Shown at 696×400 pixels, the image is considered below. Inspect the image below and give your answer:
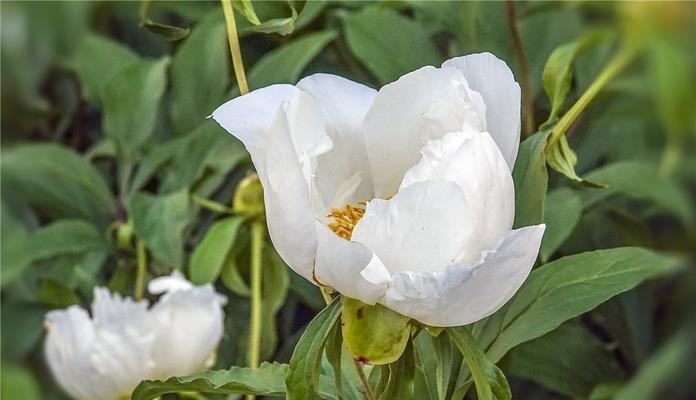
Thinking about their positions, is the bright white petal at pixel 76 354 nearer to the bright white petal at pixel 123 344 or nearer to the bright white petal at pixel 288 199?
the bright white petal at pixel 123 344

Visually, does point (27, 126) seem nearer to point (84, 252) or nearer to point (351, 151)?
point (84, 252)

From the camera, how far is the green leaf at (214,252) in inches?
13.3

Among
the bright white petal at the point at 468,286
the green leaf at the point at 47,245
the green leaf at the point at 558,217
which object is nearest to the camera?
the bright white petal at the point at 468,286

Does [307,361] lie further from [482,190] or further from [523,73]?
[523,73]

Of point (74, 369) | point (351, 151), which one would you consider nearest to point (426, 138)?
point (351, 151)

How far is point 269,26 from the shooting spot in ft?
0.75

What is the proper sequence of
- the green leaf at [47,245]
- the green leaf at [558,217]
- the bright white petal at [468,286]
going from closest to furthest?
1. the bright white petal at [468,286]
2. the green leaf at [558,217]
3. the green leaf at [47,245]

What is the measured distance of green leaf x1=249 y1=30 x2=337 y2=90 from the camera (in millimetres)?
380

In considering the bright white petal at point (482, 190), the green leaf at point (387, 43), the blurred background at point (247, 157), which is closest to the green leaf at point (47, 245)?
the blurred background at point (247, 157)

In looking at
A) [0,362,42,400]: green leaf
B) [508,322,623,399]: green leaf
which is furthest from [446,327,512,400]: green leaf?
[0,362,42,400]: green leaf

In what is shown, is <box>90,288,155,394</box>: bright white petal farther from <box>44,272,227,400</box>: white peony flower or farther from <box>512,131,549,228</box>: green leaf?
<box>512,131,549,228</box>: green leaf

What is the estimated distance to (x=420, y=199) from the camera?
192 millimetres

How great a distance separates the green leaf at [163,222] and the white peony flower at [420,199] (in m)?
0.15

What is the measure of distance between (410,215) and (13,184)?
290 millimetres
